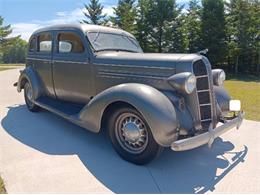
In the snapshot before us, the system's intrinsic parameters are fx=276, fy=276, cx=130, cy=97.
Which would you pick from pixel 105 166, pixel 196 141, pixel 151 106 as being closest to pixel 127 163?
pixel 105 166

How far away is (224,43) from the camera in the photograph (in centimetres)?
2645

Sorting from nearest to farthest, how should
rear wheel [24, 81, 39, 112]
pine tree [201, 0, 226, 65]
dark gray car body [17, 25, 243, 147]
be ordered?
dark gray car body [17, 25, 243, 147], rear wheel [24, 81, 39, 112], pine tree [201, 0, 226, 65]

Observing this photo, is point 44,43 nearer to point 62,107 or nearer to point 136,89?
point 62,107

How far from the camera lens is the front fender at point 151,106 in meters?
3.44

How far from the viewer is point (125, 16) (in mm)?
29547

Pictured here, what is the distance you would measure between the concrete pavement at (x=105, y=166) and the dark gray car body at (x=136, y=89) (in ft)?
1.44

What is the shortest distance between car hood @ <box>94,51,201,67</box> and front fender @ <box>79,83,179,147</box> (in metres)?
0.48

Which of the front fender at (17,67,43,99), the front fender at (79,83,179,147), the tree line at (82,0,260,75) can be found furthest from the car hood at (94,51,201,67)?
the tree line at (82,0,260,75)

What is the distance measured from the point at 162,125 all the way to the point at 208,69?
1251 mm

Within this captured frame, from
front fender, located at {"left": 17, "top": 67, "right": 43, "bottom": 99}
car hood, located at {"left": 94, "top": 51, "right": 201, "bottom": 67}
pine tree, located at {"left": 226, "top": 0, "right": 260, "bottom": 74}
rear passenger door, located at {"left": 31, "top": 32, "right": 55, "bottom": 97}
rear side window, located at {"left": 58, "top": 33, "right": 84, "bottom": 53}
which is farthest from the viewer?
pine tree, located at {"left": 226, "top": 0, "right": 260, "bottom": 74}

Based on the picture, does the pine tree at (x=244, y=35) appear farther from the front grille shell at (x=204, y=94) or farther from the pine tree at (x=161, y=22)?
the front grille shell at (x=204, y=94)

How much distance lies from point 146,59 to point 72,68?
5.40ft

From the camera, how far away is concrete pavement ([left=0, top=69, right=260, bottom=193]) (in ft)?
10.6

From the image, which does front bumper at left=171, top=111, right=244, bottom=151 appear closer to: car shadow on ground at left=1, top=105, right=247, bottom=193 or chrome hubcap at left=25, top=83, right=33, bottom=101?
car shadow on ground at left=1, top=105, right=247, bottom=193
